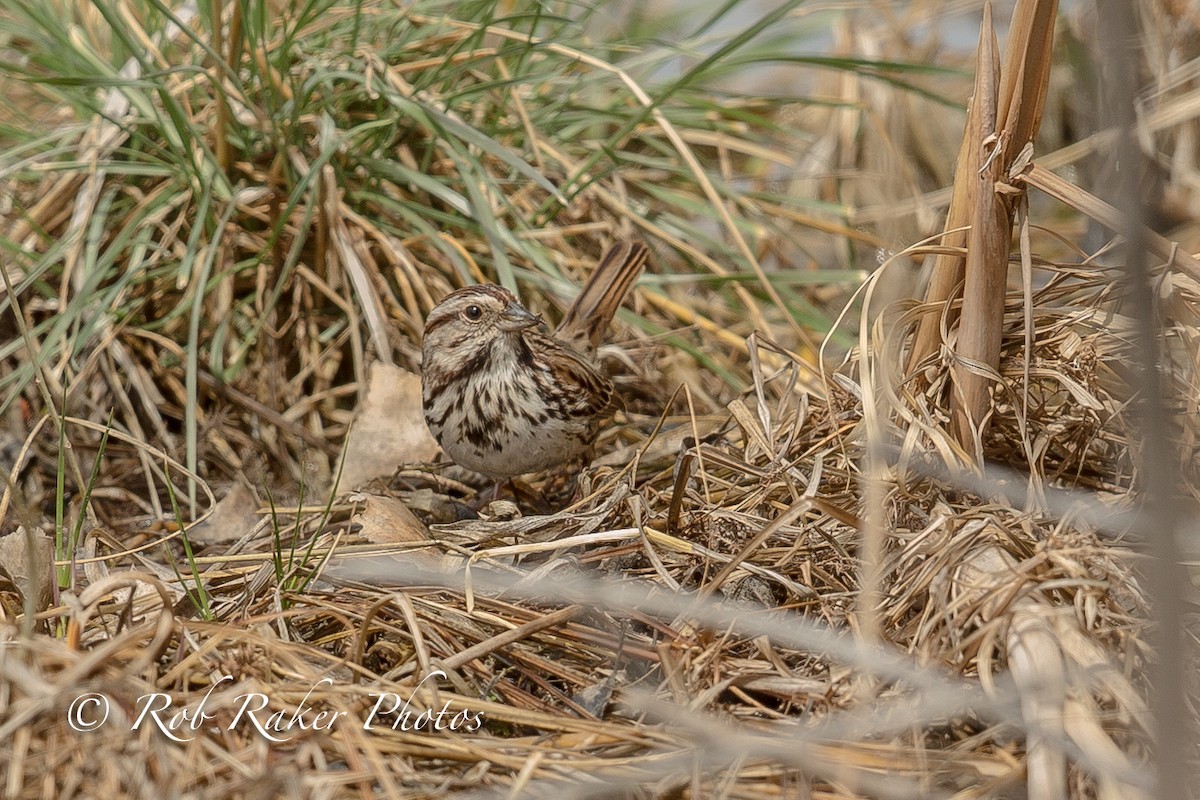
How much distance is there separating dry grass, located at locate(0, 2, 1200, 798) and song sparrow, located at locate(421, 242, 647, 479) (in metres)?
0.18

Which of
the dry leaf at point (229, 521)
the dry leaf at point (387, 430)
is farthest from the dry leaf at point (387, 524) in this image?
the dry leaf at point (387, 430)

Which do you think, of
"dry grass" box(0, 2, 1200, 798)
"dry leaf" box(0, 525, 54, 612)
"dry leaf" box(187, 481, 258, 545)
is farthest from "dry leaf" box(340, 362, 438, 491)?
"dry leaf" box(0, 525, 54, 612)

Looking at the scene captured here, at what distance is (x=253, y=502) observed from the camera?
3301mm

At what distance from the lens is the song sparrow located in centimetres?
342

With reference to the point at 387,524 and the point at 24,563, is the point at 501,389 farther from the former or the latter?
the point at 24,563

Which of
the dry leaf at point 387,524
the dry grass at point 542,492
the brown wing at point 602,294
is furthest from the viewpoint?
the brown wing at point 602,294

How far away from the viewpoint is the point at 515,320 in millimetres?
3469

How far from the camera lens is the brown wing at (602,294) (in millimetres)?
3838
